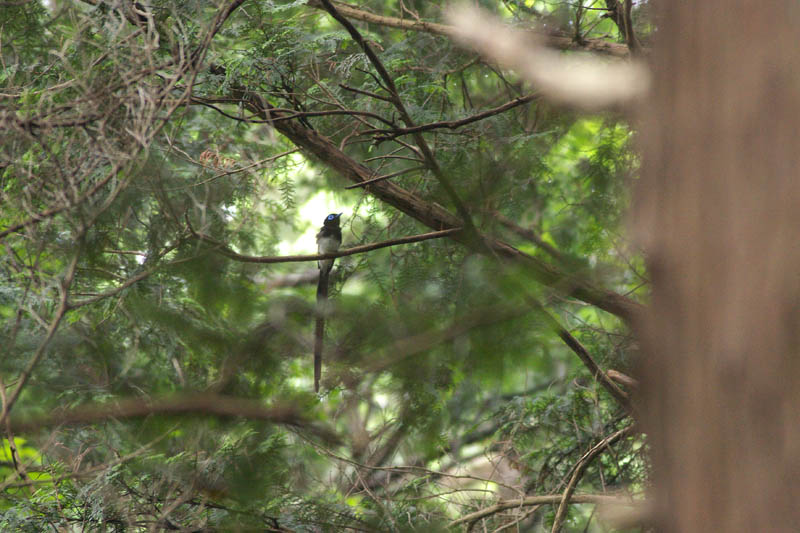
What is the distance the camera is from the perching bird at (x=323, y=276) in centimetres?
321

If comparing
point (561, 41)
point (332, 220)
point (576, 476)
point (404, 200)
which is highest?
point (561, 41)

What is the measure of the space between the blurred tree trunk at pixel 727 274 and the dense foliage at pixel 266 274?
1.10 metres

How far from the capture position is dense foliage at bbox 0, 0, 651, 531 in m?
2.71

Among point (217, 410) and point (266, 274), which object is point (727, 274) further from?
point (266, 274)

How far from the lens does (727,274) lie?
4.98 feet

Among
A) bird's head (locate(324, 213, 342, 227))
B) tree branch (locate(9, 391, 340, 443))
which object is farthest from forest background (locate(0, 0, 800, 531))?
bird's head (locate(324, 213, 342, 227))

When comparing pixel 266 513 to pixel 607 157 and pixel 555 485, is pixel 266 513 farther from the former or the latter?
pixel 607 157

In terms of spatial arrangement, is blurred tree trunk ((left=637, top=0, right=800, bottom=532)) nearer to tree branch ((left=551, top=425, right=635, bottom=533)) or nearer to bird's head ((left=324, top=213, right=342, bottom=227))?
tree branch ((left=551, top=425, right=635, bottom=533))

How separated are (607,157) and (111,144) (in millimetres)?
3504

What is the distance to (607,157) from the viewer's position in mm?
4953

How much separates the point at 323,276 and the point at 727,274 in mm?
3683

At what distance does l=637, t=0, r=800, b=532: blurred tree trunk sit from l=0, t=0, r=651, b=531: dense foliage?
3.60ft

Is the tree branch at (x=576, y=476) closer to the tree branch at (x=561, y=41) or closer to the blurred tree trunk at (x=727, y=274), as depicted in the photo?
the tree branch at (x=561, y=41)

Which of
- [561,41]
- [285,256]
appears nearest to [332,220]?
[561,41]
